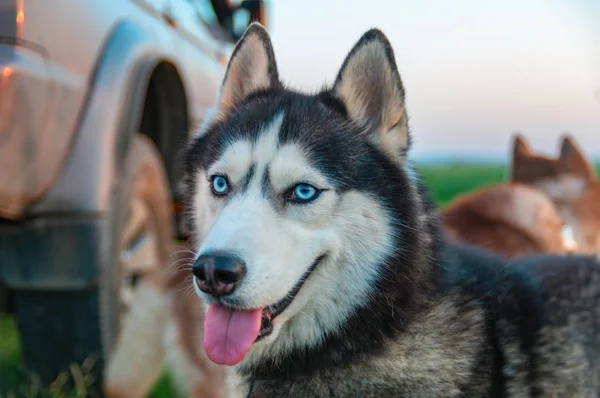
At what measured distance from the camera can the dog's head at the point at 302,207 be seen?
2061 millimetres

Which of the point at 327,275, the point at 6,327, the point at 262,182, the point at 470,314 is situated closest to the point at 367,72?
the point at 262,182

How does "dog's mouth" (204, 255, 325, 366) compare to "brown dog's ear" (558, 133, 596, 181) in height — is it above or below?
below

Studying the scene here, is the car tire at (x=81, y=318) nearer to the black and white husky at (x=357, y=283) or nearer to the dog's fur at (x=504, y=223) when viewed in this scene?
the black and white husky at (x=357, y=283)

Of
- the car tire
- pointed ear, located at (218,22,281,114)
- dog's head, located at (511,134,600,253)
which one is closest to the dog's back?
pointed ear, located at (218,22,281,114)

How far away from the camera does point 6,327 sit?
4660 mm

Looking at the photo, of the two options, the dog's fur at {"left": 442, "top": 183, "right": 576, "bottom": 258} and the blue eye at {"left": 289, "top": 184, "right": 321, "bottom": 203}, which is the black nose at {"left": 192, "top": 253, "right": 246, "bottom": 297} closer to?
the blue eye at {"left": 289, "top": 184, "right": 321, "bottom": 203}

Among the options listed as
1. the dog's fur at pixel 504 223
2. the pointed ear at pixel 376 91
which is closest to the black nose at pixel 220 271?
the pointed ear at pixel 376 91

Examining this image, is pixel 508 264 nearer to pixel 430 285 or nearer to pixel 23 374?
pixel 430 285

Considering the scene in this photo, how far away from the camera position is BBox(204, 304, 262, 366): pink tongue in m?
2.15

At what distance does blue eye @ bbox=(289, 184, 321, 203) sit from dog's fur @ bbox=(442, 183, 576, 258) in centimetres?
282

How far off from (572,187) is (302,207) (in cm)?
471

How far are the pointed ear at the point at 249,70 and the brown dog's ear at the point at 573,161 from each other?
169 inches

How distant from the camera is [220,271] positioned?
1.96 m

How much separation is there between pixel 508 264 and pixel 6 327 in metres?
3.63
